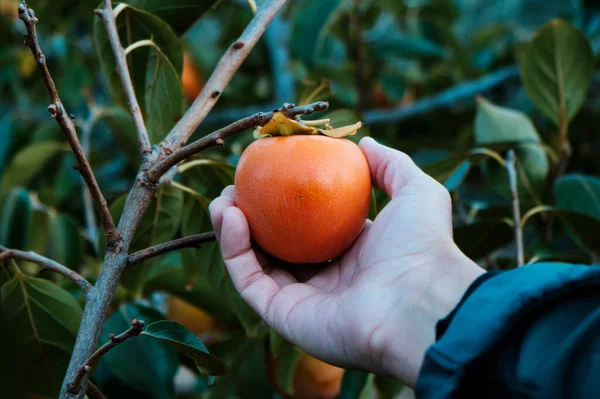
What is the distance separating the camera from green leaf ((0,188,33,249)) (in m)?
1.22

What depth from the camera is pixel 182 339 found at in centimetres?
72

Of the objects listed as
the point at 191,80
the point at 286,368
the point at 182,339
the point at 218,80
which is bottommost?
the point at 286,368

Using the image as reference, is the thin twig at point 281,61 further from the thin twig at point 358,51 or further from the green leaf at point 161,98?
the green leaf at point 161,98

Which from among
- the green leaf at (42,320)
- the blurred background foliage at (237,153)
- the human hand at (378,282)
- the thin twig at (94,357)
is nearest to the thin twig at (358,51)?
the blurred background foliage at (237,153)

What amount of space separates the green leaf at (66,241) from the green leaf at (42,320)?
1.38 ft

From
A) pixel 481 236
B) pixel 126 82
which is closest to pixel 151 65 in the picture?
pixel 126 82

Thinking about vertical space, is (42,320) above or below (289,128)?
below

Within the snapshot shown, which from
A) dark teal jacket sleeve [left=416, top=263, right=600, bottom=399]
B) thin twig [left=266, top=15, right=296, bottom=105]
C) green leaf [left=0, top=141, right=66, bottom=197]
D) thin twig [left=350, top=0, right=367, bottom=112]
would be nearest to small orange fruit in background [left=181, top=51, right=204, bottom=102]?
thin twig [left=266, top=15, right=296, bottom=105]

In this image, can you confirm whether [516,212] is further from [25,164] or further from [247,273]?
[25,164]

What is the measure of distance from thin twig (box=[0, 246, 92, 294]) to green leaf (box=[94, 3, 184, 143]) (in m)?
0.25

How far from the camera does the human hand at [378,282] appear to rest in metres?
0.69

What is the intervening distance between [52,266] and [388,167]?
1.40 ft

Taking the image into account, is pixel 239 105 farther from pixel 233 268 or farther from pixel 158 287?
pixel 233 268

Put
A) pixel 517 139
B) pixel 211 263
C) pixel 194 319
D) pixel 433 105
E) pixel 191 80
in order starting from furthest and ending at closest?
pixel 191 80 < pixel 433 105 < pixel 194 319 < pixel 517 139 < pixel 211 263
